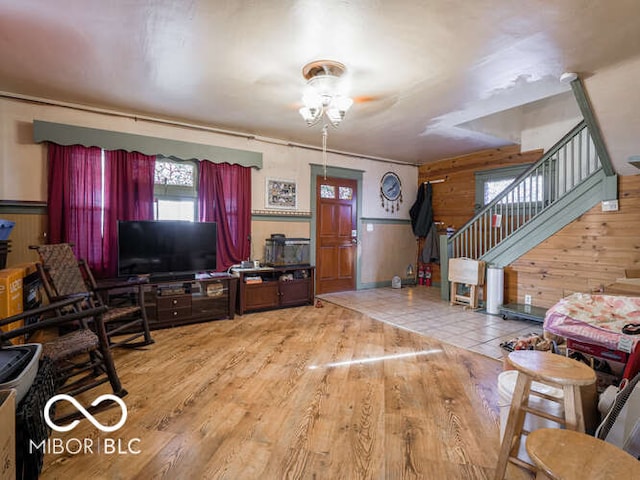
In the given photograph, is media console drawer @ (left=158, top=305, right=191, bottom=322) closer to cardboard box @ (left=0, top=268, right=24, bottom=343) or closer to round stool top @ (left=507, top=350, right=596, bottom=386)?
cardboard box @ (left=0, top=268, right=24, bottom=343)

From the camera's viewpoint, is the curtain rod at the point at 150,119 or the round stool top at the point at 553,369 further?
the curtain rod at the point at 150,119

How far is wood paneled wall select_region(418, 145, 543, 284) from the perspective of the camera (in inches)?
209

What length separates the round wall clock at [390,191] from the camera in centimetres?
619

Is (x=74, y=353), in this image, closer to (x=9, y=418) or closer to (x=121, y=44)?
(x=9, y=418)

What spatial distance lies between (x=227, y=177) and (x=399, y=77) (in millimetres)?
2597

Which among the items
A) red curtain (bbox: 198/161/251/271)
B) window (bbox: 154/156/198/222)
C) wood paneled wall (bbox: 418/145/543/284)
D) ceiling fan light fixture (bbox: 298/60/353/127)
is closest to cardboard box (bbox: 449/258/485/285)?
wood paneled wall (bbox: 418/145/543/284)

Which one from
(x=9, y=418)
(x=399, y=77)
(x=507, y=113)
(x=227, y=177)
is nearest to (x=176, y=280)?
(x=227, y=177)

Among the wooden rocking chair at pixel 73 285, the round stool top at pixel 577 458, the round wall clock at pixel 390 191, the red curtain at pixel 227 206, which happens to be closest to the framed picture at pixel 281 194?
the red curtain at pixel 227 206

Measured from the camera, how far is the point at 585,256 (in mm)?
3613

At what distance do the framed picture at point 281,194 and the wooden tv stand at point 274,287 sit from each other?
3.45ft

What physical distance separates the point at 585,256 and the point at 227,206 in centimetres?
447

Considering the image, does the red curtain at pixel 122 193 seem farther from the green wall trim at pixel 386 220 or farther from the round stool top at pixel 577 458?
the round stool top at pixel 577 458

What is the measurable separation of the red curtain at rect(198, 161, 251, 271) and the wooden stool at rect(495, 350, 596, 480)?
364cm

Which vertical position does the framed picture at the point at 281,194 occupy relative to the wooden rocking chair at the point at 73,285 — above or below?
above
